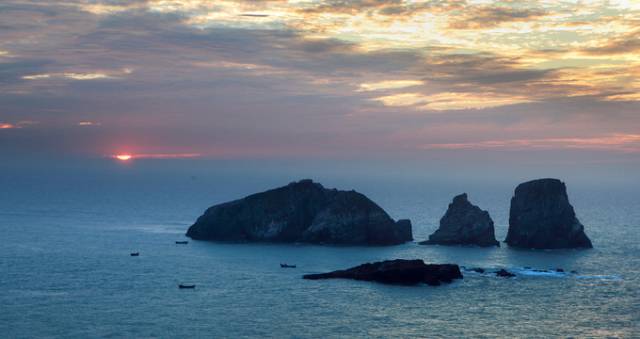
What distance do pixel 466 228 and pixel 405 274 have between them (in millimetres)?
53813

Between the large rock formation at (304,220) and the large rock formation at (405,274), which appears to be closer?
the large rock formation at (405,274)

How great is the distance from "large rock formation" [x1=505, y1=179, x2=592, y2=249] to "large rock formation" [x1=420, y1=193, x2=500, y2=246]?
7447mm

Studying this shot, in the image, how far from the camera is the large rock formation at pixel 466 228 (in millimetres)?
166500

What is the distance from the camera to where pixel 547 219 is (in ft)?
538

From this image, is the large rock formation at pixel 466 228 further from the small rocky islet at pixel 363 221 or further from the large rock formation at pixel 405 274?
the large rock formation at pixel 405 274

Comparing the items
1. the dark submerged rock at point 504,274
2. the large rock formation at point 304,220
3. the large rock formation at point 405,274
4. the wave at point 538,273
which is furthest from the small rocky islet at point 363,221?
the large rock formation at point 405,274

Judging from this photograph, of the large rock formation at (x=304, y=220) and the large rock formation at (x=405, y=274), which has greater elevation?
the large rock formation at (x=304, y=220)

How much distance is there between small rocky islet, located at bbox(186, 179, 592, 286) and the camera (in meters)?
164

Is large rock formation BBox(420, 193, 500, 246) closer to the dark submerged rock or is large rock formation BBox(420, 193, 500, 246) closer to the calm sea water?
the calm sea water

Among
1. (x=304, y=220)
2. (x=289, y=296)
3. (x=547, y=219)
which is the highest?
(x=547, y=219)

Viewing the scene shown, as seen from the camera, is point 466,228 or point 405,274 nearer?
point 405,274

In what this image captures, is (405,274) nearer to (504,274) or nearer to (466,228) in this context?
(504,274)

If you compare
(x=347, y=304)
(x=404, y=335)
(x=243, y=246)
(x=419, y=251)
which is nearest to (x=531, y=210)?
(x=419, y=251)

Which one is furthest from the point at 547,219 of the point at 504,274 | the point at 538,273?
the point at 504,274
